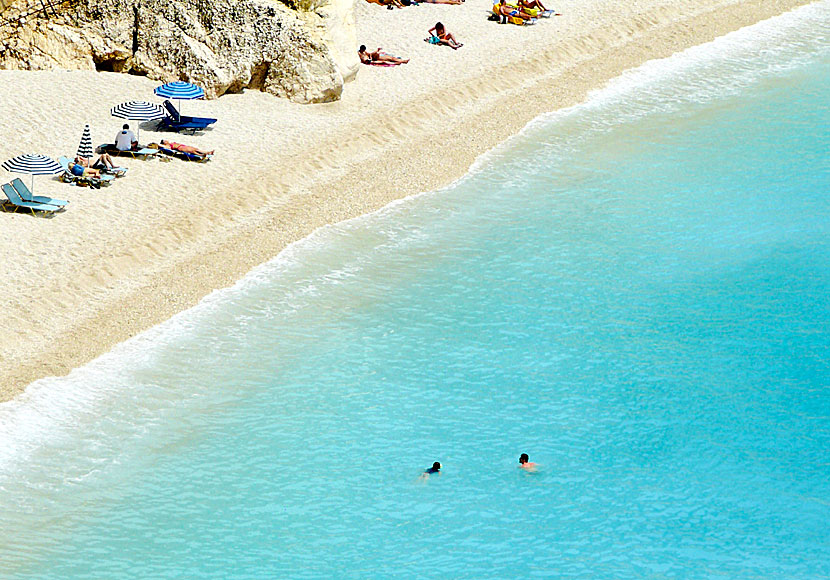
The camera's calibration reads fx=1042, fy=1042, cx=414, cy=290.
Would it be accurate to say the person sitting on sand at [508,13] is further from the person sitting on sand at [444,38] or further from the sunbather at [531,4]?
the person sitting on sand at [444,38]

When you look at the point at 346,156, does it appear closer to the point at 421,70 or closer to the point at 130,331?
the point at 421,70

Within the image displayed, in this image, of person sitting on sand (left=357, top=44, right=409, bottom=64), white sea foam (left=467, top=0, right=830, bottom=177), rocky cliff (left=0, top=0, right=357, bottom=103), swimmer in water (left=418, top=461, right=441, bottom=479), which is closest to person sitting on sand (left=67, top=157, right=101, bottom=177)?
rocky cliff (left=0, top=0, right=357, bottom=103)

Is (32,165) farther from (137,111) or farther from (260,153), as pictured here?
(260,153)

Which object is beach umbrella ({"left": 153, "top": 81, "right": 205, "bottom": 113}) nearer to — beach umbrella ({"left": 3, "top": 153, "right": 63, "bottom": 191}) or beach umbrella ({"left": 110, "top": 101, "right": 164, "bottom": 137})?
beach umbrella ({"left": 110, "top": 101, "right": 164, "bottom": 137})

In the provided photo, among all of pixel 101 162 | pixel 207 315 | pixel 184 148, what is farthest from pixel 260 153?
pixel 207 315

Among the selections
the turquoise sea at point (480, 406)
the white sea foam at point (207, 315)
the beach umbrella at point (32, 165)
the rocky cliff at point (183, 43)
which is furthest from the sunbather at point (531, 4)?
the beach umbrella at point (32, 165)

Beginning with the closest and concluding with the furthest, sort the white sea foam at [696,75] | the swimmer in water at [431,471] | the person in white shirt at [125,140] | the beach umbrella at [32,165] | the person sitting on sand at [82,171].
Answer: the swimmer in water at [431,471], the beach umbrella at [32,165], the person sitting on sand at [82,171], the person in white shirt at [125,140], the white sea foam at [696,75]
